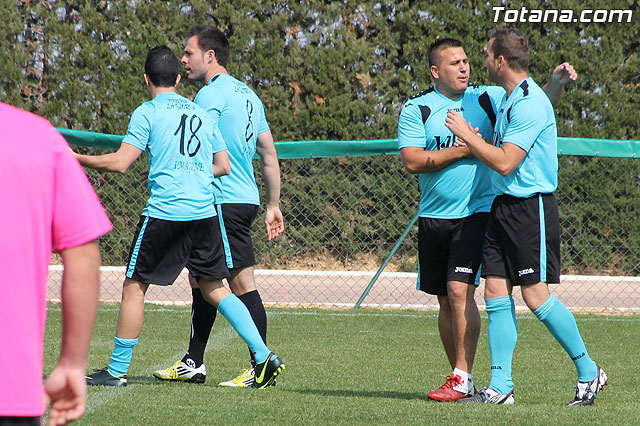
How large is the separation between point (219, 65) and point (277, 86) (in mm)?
5937

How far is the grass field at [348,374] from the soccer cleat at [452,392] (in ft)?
0.30

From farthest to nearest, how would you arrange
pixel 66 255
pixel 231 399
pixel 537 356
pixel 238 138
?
1. pixel 537 356
2. pixel 238 138
3. pixel 231 399
4. pixel 66 255

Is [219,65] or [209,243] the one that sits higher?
[219,65]

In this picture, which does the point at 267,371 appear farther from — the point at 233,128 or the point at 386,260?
the point at 386,260

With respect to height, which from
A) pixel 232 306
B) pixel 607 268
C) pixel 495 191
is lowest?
pixel 607 268

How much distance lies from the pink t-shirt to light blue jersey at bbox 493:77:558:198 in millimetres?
3286

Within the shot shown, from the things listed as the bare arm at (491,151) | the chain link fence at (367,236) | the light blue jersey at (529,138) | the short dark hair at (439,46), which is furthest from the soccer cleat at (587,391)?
the chain link fence at (367,236)

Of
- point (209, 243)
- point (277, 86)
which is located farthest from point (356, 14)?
point (209, 243)

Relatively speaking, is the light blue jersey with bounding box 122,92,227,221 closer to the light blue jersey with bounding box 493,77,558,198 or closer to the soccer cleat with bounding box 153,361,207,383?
the soccer cleat with bounding box 153,361,207,383

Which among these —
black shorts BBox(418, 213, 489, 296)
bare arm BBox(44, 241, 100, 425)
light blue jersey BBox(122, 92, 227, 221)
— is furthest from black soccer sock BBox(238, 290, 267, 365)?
bare arm BBox(44, 241, 100, 425)

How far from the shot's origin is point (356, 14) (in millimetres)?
12078

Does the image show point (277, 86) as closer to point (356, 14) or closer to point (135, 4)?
point (356, 14)

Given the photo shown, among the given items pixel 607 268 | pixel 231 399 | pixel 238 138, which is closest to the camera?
pixel 231 399

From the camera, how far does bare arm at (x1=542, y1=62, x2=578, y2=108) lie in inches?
205
